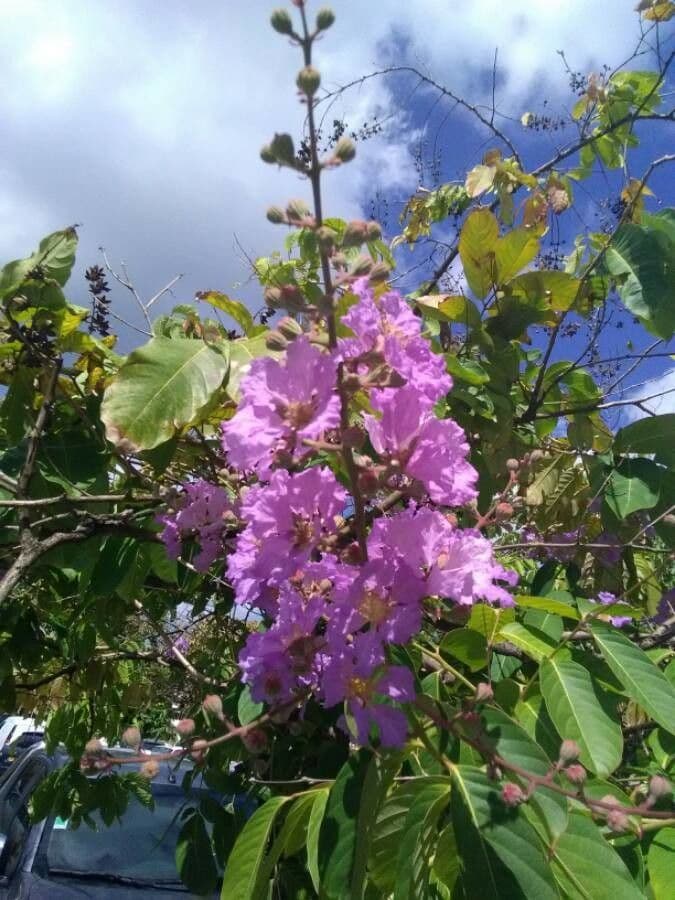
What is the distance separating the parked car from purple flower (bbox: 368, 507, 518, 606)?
3626mm

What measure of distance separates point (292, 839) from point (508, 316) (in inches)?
44.0

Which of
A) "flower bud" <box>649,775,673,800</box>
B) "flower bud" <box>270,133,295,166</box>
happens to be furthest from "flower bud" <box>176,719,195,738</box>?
"flower bud" <box>270,133,295,166</box>

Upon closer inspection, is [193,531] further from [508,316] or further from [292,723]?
[508,316]

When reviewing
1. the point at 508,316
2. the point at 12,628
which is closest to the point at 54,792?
the point at 12,628

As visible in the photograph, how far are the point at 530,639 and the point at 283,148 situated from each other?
0.83 metres

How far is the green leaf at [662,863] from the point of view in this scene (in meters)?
0.95

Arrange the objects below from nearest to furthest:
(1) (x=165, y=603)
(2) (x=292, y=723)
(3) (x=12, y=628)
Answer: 1. (2) (x=292, y=723)
2. (3) (x=12, y=628)
3. (1) (x=165, y=603)

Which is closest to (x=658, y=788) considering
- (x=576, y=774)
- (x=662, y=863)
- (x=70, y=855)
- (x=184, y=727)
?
(x=576, y=774)

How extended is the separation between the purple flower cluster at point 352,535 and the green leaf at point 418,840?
8cm

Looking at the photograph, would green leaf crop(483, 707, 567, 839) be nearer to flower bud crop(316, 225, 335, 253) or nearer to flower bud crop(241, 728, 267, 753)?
flower bud crop(241, 728, 267, 753)

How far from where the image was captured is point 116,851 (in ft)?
14.5

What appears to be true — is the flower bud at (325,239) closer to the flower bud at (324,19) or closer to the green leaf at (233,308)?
the flower bud at (324,19)

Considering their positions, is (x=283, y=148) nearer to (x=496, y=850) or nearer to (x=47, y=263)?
(x=496, y=850)

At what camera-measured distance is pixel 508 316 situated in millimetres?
1546
